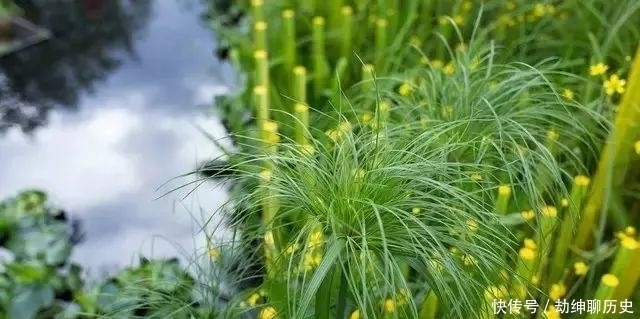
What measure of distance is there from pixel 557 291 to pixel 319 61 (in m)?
0.87

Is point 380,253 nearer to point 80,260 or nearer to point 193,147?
point 80,260

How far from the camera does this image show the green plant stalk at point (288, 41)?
69.9 inches

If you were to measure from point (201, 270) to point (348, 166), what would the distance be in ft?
1.18

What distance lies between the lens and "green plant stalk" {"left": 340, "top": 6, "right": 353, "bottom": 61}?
1832mm

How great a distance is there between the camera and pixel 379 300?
912 mm

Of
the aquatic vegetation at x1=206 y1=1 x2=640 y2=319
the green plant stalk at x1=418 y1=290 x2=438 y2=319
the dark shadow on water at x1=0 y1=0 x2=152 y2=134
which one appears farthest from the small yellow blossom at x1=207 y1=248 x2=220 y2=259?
the dark shadow on water at x1=0 y1=0 x2=152 y2=134

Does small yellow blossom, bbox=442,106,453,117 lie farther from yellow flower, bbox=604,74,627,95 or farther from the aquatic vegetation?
yellow flower, bbox=604,74,627,95

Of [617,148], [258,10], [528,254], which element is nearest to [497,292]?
[528,254]

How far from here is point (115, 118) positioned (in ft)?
6.91

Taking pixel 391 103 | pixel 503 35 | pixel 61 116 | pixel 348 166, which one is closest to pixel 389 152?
pixel 348 166

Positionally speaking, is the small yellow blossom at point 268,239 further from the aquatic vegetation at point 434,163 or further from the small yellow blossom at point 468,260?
the small yellow blossom at point 468,260

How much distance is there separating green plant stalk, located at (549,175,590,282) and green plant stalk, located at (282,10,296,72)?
828mm

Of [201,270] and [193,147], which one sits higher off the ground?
[193,147]

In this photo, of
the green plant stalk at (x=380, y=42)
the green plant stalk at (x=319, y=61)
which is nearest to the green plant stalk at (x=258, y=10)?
the green plant stalk at (x=319, y=61)
